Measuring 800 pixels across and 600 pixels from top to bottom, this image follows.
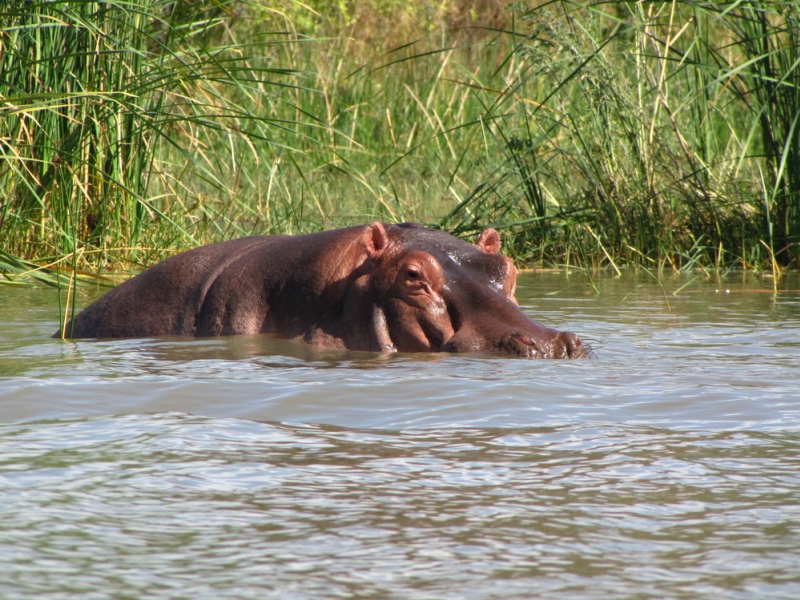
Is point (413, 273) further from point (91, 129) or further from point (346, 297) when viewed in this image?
point (91, 129)

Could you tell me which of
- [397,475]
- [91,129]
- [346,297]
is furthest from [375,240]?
[397,475]

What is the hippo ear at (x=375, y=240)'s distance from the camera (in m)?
4.41

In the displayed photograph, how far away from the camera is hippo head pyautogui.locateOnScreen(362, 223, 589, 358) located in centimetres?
396

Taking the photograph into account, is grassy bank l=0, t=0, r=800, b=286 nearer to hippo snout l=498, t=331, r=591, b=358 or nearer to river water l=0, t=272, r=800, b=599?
hippo snout l=498, t=331, r=591, b=358

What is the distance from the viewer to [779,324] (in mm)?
4707

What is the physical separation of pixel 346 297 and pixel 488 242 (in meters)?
0.66

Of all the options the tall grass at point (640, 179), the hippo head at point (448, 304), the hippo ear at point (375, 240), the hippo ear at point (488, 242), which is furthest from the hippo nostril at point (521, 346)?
the tall grass at point (640, 179)

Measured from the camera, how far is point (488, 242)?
4.75 metres

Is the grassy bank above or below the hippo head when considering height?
above

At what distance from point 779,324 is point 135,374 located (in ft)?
7.90

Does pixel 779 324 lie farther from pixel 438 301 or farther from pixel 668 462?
pixel 668 462

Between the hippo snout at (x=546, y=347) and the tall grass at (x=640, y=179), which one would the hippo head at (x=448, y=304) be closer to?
the hippo snout at (x=546, y=347)

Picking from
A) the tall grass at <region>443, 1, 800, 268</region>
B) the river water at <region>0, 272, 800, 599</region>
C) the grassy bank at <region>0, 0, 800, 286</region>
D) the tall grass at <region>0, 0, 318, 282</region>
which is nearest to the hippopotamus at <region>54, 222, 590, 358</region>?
the river water at <region>0, 272, 800, 599</region>

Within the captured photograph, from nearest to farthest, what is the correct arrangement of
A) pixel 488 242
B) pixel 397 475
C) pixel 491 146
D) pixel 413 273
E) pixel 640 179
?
1. pixel 397 475
2. pixel 413 273
3. pixel 488 242
4. pixel 640 179
5. pixel 491 146
